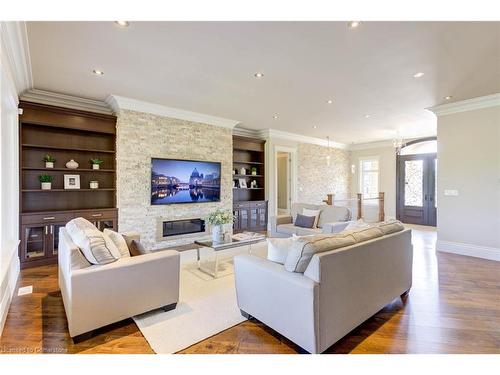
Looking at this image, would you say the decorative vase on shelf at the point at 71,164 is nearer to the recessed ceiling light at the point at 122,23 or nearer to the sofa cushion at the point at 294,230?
the recessed ceiling light at the point at 122,23

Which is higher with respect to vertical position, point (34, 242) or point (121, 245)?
Answer: point (121, 245)

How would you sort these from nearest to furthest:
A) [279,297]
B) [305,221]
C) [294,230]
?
[279,297]
[294,230]
[305,221]

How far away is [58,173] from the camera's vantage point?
4.57m

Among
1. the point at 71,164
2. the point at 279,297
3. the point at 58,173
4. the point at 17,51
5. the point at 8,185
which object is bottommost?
the point at 279,297

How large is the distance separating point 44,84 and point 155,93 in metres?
1.68

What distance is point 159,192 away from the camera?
5164mm

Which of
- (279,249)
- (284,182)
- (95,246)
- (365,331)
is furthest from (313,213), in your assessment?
(95,246)

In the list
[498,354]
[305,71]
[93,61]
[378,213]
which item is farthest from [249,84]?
[378,213]

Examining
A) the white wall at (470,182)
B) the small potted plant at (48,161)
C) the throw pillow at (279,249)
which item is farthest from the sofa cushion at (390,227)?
the small potted plant at (48,161)

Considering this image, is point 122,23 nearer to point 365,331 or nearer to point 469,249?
point 365,331

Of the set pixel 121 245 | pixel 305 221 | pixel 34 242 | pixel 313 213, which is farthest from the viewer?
pixel 313 213

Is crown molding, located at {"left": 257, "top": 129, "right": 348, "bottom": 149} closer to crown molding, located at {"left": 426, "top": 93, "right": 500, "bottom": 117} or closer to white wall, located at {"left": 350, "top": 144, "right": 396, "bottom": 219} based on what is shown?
white wall, located at {"left": 350, "top": 144, "right": 396, "bottom": 219}

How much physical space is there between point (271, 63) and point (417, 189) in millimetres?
7717
